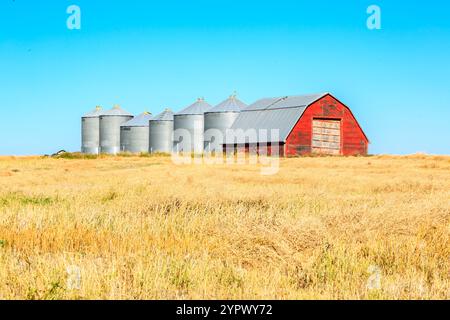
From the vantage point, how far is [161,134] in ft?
185

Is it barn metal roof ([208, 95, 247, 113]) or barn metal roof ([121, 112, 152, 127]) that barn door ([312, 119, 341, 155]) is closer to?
barn metal roof ([208, 95, 247, 113])

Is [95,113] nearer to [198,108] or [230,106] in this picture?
[198,108]

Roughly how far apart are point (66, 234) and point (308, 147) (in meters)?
35.5

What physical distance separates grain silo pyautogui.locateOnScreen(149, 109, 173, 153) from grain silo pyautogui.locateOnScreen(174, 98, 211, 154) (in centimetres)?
146

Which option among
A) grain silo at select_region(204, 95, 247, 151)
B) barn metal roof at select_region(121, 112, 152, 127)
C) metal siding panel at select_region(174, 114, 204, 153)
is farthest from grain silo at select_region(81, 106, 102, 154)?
grain silo at select_region(204, 95, 247, 151)

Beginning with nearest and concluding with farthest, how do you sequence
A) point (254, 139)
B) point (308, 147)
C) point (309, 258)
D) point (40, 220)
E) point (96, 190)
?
1. point (309, 258)
2. point (40, 220)
3. point (96, 190)
4. point (308, 147)
5. point (254, 139)

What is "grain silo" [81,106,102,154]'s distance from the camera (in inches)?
2496

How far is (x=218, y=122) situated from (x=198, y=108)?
4.83 meters

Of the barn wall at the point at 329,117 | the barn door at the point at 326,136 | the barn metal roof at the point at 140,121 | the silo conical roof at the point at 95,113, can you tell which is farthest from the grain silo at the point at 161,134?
the barn door at the point at 326,136

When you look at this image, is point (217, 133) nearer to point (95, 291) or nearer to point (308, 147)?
point (308, 147)

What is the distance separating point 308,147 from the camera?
42.3 m
